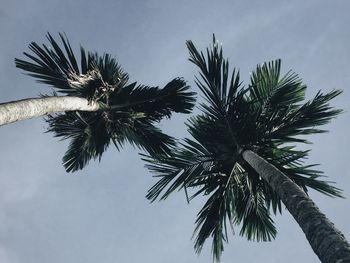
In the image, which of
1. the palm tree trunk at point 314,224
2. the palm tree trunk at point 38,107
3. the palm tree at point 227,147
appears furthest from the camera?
the palm tree at point 227,147

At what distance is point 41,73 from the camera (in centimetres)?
709

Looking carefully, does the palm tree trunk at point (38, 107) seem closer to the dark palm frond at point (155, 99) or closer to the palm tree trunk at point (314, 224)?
the dark palm frond at point (155, 99)

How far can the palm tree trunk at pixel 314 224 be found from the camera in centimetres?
321

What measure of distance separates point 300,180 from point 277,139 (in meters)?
0.95

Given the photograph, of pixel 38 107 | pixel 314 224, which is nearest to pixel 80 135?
pixel 38 107

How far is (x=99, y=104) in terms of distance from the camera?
746 cm

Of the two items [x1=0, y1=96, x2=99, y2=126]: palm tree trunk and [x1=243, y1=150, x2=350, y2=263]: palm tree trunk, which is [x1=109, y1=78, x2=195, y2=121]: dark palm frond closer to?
[x1=0, y1=96, x2=99, y2=126]: palm tree trunk

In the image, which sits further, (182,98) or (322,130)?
(182,98)

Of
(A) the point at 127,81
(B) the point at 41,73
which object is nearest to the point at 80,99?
(B) the point at 41,73

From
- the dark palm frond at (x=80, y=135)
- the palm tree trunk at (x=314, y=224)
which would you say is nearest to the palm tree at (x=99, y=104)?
the dark palm frond at (x=80, y=135)

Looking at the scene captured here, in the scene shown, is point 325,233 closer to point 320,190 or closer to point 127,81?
point 320,190

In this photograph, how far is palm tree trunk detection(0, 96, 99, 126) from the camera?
4.40m

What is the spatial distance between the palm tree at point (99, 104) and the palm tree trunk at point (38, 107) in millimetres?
16

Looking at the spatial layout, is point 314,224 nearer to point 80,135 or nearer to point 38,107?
point 38,107
